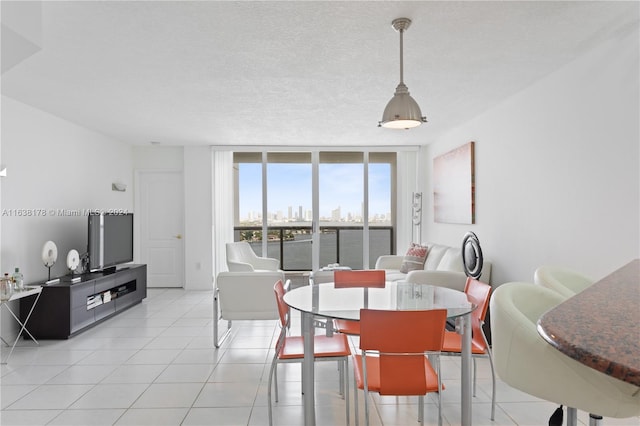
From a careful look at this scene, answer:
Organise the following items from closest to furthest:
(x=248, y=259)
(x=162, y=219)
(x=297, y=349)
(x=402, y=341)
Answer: (x=402, y=341) < (x=297, y=349) < (x=248, y=259) < (x=162, y=219)

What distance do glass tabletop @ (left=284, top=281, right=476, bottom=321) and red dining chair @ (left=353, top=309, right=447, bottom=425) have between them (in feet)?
0.62

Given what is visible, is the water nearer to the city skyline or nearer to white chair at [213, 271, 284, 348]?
the city skyline

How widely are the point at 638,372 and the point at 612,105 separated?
2777 millimetres

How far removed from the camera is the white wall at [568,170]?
102 inches

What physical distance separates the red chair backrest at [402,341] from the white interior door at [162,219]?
5.77 meters

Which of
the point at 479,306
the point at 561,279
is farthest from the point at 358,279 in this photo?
the point at 561,279

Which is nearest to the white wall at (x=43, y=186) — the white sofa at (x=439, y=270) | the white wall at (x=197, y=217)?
the white wall at (x=197, y=217)

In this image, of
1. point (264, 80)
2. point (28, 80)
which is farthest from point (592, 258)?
point (28, 80)

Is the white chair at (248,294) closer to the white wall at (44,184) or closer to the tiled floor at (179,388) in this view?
the tiled floor at (179,388)

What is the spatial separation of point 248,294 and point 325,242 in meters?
3.54

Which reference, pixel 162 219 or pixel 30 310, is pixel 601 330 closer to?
pixel 30 310

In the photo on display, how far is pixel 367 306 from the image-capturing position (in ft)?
7.93

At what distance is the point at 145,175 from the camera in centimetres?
695

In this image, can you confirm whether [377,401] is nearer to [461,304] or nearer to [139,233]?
[461,304]
